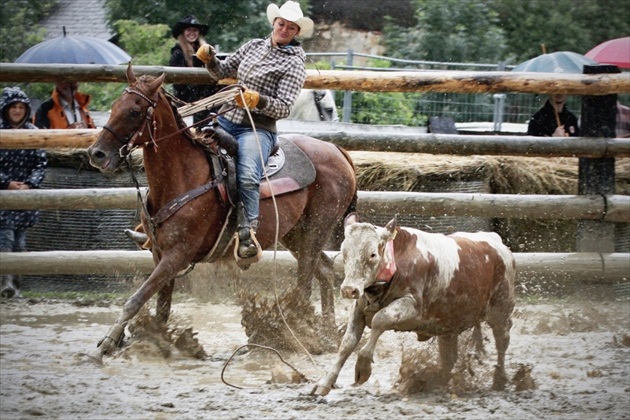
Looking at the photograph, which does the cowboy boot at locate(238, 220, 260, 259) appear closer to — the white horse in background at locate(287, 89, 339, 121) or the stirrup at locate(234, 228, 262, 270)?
the stirrup at locate(234, 228, 262, 270)

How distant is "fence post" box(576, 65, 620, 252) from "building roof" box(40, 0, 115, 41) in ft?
48.7

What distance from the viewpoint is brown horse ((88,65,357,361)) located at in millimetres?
7117

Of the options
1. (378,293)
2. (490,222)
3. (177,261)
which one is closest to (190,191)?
(177,261)

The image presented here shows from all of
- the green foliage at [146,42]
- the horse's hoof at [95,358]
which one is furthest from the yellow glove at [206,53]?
the green foliage at [146,42]

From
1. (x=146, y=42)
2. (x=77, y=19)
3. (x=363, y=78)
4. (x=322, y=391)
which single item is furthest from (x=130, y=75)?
(x=77, y=19)

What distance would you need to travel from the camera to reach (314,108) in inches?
511

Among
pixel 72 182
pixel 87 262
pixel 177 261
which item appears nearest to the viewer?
pixel 177 261

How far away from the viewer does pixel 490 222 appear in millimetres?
10375

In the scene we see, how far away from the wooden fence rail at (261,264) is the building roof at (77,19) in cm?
1391

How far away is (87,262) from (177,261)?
237cm

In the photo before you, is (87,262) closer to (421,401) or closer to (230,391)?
(230,391)

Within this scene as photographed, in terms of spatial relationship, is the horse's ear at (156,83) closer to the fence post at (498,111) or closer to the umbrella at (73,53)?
the umbrella at (73,53)

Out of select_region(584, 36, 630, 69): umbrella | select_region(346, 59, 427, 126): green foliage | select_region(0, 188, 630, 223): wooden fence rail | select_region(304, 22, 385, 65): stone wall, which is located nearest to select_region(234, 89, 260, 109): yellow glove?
select_region(0, 188, 630, 223): wooden fence rail

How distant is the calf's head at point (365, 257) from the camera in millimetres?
6090
